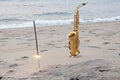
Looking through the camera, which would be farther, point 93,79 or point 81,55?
point 81,55

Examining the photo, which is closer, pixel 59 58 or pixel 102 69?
pixel 102 69

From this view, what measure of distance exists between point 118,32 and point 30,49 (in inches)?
124

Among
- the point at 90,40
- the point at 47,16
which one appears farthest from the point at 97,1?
the point at 90,40

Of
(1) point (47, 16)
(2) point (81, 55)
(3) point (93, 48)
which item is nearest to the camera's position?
(2) point (81, 55)

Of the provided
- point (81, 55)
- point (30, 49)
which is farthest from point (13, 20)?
point (81, 55)

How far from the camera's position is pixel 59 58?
6.09m

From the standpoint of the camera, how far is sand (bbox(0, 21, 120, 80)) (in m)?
4.70

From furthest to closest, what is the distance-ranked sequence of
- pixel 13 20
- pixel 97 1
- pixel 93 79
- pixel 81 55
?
1. pixel 97 1
2. pixel 13 20
3. pixel 81 55
4. pixel 93 79

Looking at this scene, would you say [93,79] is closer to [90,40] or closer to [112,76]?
[112,76]

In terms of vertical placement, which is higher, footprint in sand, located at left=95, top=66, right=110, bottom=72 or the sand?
footprint in sand, located at left=95, top=66, right=110, bottom=72

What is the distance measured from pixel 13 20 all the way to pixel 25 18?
762 millimetres

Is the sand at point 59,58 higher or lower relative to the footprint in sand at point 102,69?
lower

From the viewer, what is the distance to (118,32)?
32.0ft

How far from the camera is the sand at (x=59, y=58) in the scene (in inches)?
185
